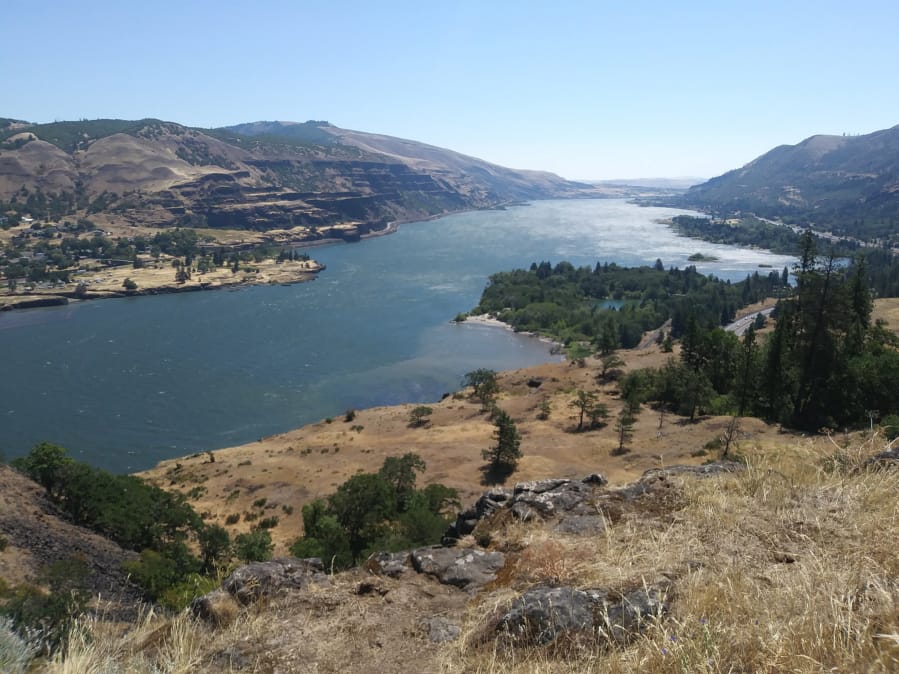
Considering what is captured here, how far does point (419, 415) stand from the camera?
125ft

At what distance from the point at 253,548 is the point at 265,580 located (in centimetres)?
1460

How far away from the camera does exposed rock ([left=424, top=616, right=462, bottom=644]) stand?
4.32m

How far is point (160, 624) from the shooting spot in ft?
16.0

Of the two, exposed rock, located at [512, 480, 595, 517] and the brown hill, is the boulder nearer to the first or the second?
exposed rock, located at [512, 480, 595, 517]

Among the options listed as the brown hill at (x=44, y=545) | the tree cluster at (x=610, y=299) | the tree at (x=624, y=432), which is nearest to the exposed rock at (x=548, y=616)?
the brown hill at (x=44, y=545)

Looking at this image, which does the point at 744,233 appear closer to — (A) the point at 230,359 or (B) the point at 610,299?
(B) the point at 610,299

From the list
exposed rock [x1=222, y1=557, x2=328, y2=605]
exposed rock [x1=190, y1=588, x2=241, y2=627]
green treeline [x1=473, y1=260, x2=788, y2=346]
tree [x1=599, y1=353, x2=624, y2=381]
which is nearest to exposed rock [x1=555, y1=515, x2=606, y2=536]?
exposed rock [x1=222, y1=557, x2=328, y2=605]

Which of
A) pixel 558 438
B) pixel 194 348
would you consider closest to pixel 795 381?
pixel 558 438

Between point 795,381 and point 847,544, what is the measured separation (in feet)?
83.3

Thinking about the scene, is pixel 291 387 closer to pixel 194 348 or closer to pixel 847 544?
pixel 194 348

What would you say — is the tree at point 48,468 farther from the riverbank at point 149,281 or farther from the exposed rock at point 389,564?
the riverbank at point 149,281

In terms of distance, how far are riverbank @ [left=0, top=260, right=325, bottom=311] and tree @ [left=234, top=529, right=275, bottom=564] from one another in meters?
80.3

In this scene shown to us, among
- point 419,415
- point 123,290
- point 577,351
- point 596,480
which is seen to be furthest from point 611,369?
point 123,290

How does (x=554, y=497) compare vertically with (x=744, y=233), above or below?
below
